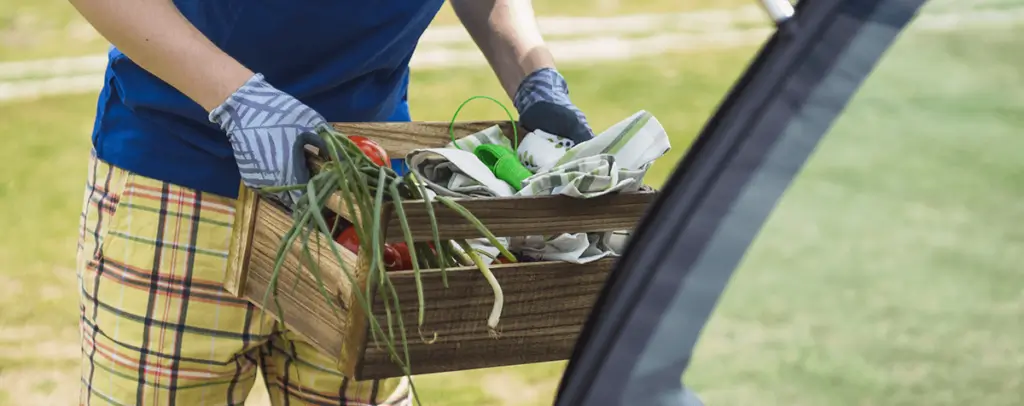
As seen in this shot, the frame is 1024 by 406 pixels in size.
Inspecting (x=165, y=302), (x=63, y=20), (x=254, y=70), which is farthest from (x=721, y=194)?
(x=63, y=20)

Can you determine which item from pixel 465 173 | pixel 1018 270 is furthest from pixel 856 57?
pixel 465 173

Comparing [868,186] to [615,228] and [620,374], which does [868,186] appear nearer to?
[620,374]

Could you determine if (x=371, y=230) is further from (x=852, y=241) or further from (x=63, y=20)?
(x=63, y=20)

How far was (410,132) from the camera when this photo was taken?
1.86 metres

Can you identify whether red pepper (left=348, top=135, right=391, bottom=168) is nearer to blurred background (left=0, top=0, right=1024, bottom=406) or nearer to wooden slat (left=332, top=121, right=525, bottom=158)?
wooden slat (left=332, top=121, right=525, bottom=158)

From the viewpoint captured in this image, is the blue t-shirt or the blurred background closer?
the blurred background

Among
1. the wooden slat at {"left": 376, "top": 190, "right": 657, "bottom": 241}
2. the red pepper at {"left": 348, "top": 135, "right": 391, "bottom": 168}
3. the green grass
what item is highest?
the green grass

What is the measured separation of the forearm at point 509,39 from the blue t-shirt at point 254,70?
208 mm

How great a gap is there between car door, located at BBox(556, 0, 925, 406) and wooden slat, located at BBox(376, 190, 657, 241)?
48 centimetres

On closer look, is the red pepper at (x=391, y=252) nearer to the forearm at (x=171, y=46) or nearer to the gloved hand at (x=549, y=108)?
the forearm at (x=171, y=46)

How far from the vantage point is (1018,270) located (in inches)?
33.0

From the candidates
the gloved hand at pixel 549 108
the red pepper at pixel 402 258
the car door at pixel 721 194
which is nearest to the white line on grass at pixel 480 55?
the gloved hand at pixel 549 108

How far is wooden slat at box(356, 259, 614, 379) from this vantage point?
1.45 m

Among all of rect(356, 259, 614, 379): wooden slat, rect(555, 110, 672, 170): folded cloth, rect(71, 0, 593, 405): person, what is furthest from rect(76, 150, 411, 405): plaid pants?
rect(555, 110, 672, 170): folded cloth
